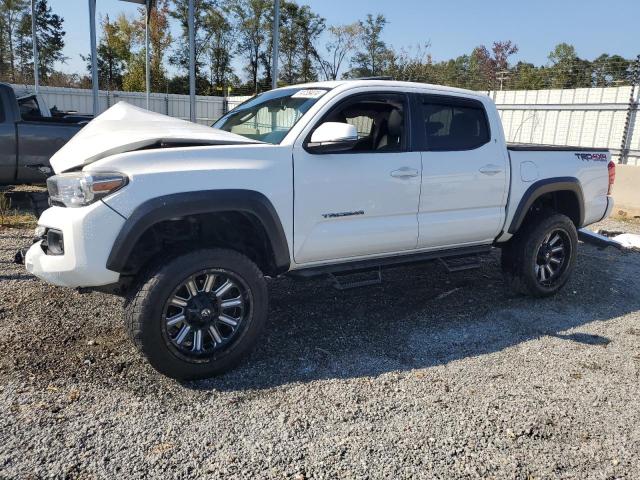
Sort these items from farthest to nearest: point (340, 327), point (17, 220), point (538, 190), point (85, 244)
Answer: point (17, 220) < point (538, 190) < point (340, 327) < point (85, 244)

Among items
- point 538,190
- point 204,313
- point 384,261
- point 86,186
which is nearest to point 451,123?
point 538,190

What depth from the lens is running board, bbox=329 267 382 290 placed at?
4071 mm

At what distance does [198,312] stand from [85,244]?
808mm

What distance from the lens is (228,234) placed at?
3.83 m

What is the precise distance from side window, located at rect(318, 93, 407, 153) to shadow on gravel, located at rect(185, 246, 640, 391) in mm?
1483

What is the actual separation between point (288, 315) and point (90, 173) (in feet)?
7.13

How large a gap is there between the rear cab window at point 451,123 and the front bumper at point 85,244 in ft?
8.44

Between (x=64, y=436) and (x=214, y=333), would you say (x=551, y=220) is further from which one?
(x=64, y=436)

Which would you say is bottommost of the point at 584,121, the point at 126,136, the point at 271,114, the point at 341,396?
the point at 341,396

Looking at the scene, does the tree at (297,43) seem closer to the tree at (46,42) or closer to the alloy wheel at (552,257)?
the tree at (46,42)

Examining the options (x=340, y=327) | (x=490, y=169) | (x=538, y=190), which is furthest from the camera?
(x=538, y=190)

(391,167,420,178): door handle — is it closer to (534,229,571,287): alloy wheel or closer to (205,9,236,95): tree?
(534,229,571,287): alloy wheel

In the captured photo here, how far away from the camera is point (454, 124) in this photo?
15.5 ft

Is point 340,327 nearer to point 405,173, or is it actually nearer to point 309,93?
point 405,173
